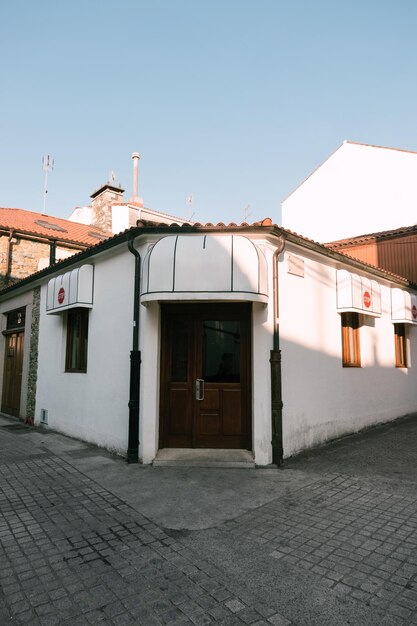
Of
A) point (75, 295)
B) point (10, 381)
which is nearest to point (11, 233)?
point (10, 381)

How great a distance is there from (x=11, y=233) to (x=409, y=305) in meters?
14.2

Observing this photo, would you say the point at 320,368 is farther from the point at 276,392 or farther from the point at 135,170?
the point at 135,170

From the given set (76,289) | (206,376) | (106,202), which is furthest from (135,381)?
(106,202)

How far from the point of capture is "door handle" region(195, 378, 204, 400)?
6.52 metres

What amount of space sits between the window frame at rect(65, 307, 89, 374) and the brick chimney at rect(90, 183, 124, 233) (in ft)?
40.5

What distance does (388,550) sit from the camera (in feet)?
11.2

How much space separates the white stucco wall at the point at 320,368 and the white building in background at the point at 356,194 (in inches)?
315

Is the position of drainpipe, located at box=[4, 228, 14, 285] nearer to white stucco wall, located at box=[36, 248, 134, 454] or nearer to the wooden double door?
white stucco wall, located at box=[36, 248, 134, 454]

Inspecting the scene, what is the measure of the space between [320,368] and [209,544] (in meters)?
4.58

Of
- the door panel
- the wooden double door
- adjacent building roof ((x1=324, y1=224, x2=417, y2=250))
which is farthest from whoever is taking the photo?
adjacent building roof ((x1=324, y1=224, x2=417, y2=250))

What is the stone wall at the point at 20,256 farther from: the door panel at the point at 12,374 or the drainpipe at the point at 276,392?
the drainpipe at the point at 276,392

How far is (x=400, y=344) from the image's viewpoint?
11156 millimetres

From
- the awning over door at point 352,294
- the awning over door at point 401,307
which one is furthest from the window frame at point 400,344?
the awning over door at point 352,294

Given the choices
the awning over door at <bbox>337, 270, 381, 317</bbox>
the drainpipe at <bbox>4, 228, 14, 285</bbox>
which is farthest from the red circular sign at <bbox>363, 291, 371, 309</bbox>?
the drainpipe at <bbox>4, 228, 14, 285</bbox>
